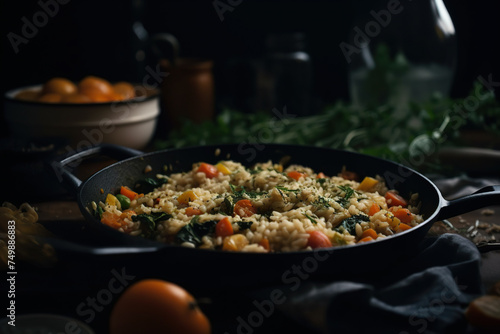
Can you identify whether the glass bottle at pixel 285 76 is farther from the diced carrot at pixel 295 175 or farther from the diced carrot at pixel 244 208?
the diced carrot at pixel 244 208

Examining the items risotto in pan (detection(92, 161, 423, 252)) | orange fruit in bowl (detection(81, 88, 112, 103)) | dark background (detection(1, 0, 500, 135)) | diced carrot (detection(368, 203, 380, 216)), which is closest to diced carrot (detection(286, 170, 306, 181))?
risotto in pan (detection(92, 161, 423, 252))

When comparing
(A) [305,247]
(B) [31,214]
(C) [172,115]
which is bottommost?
(C) [172,115]

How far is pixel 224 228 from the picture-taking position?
188cm

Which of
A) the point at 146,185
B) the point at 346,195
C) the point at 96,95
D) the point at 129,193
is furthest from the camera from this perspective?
the point at 96,95

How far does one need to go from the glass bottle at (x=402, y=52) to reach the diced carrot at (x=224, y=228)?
2347 mm

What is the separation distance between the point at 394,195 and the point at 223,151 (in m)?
0.94

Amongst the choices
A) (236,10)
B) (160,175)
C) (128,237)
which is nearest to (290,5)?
(236,10)

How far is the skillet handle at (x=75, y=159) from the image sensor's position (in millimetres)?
2176

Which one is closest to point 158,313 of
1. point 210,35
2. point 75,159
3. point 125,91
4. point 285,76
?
point 75,159

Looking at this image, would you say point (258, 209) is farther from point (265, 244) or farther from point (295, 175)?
point (295, 175)

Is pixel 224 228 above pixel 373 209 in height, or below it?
above

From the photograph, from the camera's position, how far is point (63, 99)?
3334 mm

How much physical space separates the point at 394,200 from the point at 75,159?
145 centimetres

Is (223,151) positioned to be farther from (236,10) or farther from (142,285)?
(236,10)
